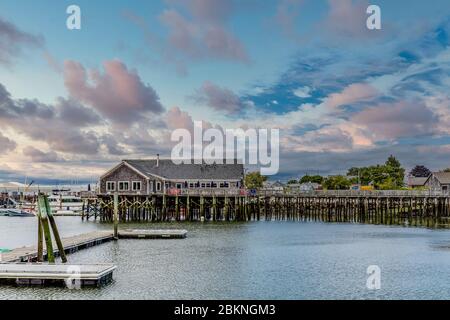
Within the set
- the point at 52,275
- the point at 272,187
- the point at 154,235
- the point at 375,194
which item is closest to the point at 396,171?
the point at 272,187

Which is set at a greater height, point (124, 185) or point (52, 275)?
point (124, 185)

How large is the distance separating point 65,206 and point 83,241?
65424mm

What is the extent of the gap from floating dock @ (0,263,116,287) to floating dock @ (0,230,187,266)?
7.50ft

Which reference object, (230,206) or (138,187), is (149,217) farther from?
(230,206)

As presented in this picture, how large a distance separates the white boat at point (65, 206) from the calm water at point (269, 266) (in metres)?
42.3

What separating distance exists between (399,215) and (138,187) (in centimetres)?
3581

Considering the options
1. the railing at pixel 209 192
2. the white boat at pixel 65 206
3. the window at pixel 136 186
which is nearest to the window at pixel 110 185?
the window at pixel 136 186

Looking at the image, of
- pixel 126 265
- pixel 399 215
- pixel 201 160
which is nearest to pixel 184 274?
pixel 126 265

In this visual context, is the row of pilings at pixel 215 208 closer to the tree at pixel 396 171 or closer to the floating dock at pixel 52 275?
the floating dock at pixel 52 275

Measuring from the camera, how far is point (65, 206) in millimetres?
100062

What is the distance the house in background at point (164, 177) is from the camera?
68125 mm

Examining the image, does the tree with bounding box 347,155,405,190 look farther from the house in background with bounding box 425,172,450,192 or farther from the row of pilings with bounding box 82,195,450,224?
the row of pilings with bounding box 82,195,450,224

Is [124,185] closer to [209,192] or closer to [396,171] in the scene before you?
[209,192]

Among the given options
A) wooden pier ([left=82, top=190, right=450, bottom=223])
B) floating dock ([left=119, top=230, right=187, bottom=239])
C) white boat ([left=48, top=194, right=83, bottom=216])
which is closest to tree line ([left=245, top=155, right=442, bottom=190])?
white boat ([left=48, top=194, right=83, bottom=216])
